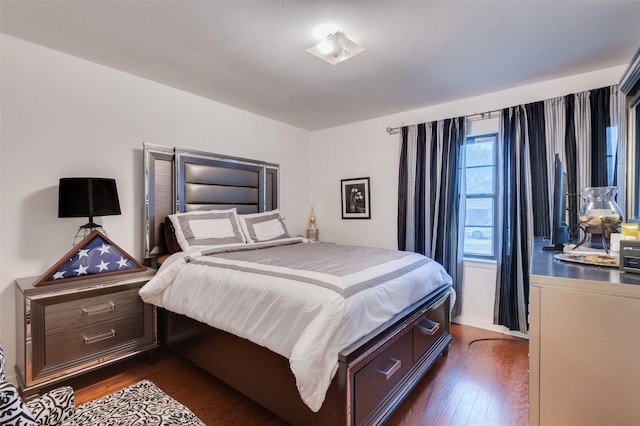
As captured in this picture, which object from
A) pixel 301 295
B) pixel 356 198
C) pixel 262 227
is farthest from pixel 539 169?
pixel 262 227

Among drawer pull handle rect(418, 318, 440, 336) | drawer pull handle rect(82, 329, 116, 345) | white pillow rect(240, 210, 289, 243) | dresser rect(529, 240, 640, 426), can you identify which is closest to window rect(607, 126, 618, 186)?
drawer pull handle rect(418, 318, 440, 336)

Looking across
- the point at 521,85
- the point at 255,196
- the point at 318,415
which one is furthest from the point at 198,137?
the point at 521,85

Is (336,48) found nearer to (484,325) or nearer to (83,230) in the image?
(83,230)

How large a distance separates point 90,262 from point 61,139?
3.36ft

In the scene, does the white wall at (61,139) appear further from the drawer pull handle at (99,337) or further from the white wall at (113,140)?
the drawer pull handle at (99,337)

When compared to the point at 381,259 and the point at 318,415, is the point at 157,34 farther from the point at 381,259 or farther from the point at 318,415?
the point at 318,415

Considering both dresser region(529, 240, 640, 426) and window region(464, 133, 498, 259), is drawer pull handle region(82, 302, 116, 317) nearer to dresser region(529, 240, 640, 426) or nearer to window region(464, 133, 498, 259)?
dresser region(529, 240, 640, 426)

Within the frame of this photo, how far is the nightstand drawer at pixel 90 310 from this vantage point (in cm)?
200

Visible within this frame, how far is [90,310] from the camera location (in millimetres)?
2145

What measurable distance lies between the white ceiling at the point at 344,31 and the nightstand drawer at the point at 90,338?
2.09 metres

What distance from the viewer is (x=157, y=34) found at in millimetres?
2111

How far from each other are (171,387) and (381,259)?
179 centimetres

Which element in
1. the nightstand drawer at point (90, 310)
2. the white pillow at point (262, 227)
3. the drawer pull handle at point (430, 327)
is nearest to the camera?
the nightstand drawer at point (90, 310)

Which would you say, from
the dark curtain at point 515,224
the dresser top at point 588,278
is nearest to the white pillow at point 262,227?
the dark curtain at point 515,224
